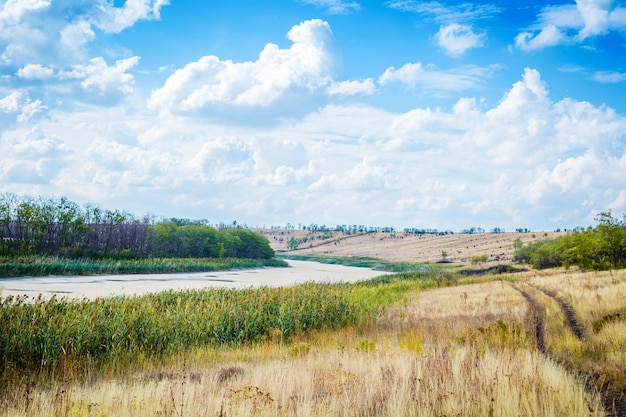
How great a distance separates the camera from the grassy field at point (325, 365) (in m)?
6.84

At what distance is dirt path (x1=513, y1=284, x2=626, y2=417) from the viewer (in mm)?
7298

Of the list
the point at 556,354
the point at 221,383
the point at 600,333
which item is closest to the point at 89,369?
the point at 221,383

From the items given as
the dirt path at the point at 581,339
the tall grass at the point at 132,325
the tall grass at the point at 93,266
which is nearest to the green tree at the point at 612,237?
the dirt path at the point at 581,339

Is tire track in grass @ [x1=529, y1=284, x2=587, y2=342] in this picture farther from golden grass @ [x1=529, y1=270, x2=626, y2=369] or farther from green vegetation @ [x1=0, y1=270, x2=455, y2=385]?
green vegetation @ [x1=0, y1=270, x2=455, y2=385]

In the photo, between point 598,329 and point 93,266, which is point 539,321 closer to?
point 598,329

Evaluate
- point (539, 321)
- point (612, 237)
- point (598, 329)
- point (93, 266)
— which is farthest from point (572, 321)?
point (93, 266)

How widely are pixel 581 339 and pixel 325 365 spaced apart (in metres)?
8.16

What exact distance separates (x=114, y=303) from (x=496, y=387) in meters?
13.3

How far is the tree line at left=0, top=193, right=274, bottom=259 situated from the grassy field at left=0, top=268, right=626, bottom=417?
55.3 meters

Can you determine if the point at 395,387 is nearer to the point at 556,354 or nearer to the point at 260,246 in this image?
the point at 556,354

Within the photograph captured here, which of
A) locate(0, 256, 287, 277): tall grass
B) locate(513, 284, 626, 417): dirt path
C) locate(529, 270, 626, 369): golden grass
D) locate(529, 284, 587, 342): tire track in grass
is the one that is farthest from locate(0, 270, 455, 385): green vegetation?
locate(0, 256, 287, 277): tall grass

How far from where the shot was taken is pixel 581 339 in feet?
43.2

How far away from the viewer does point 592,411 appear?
6.53 metres

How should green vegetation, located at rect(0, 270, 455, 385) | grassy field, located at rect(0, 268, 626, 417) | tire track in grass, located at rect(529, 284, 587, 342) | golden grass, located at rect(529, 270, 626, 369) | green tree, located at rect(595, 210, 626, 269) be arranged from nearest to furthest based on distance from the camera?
grassy field, located at rect(0, 268, 626, 417)
golden grass, located at rect(529, 270, 626, 369)
green vegetation, located at rect(0, 270, 455, 385)
tire track in grass, located at rect(529, 284, 587, 342)
green tree, located at rect(595, 210, 626, 269)
